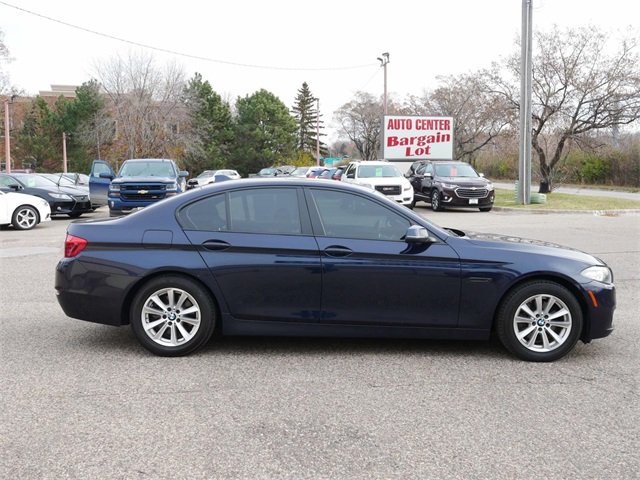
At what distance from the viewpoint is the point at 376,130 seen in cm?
7850

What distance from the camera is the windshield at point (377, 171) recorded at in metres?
23.4

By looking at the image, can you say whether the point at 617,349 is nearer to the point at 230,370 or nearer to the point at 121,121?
the point at 230,370

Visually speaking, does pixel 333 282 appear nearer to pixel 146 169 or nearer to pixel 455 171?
pixel 146 169

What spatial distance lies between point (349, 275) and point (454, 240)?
928mm

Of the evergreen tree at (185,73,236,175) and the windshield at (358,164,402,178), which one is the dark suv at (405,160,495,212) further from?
the evergreen tree at (185,73,236,175)

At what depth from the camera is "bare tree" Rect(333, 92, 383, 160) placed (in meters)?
77.6

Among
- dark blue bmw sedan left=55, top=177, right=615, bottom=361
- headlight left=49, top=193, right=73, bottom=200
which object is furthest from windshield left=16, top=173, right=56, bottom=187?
dark blue bmw sedan left=55, top=177, right=615, bottom=361

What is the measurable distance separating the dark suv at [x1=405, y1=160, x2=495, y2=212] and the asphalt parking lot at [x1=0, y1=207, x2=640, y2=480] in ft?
53.5

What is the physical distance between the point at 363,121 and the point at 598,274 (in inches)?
2968

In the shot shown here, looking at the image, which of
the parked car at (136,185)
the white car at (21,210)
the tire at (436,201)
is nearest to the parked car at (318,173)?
the tire at (436,201)

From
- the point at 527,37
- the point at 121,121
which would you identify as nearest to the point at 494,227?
the point at 527,37

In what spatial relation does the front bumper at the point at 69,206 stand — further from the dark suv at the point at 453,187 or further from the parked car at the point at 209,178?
the dark suv at the point at 453,187

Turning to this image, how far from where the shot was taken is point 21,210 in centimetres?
1653

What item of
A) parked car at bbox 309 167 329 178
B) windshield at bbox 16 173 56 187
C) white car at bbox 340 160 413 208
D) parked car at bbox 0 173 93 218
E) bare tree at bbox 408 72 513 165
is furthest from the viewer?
bare tree at bbox 408 72 513 165
